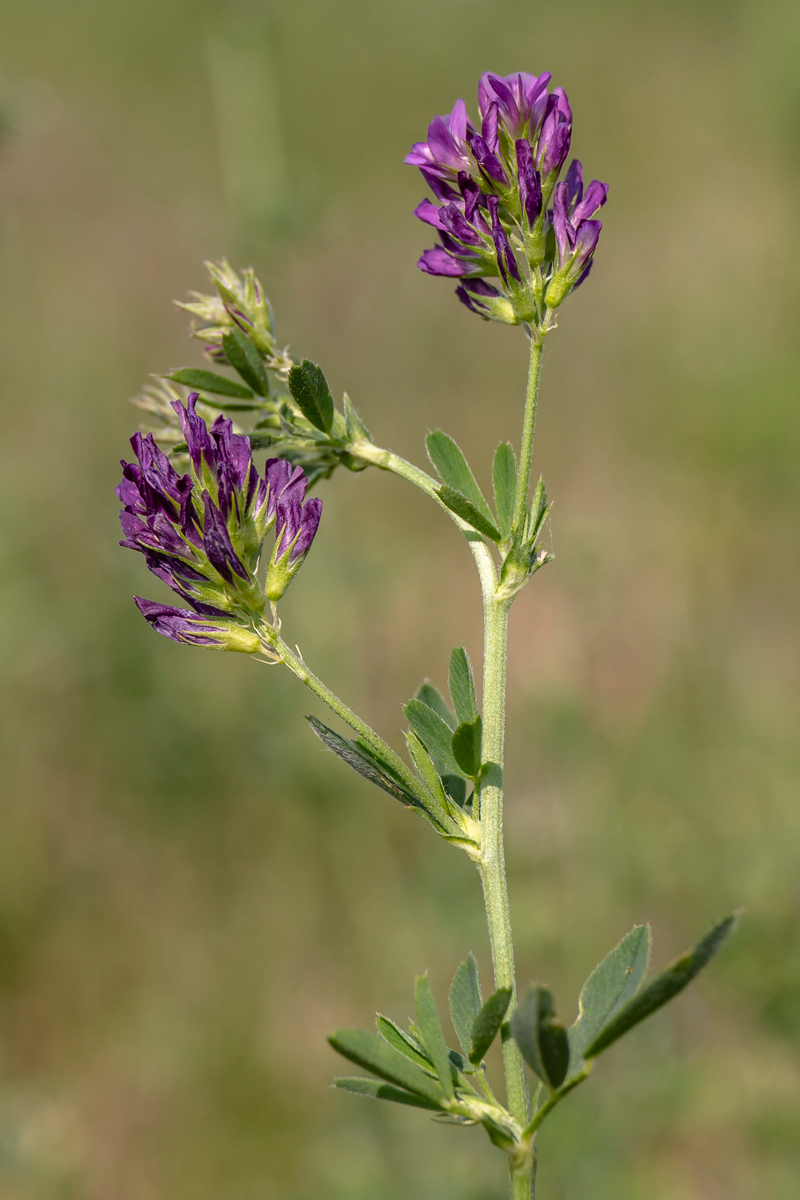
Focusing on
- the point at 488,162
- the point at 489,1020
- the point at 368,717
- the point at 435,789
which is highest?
the point at 488,162

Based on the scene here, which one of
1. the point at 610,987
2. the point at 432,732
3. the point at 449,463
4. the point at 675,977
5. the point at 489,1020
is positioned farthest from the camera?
the point at 449,463

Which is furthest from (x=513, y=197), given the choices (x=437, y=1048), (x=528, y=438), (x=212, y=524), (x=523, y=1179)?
(x=523, y=1179)

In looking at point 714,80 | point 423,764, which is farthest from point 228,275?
point 714,80

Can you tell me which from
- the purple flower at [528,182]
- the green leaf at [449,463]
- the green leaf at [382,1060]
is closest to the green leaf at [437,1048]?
the green leaf at [382,1060]

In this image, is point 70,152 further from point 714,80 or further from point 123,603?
point 714,80

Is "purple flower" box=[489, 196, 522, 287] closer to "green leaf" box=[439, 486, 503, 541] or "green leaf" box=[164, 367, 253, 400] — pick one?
"green leaf" box=[439, 486, 503, 541]

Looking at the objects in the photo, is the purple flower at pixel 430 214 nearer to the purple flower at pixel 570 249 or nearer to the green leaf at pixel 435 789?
the purple flower at pixel 570 249

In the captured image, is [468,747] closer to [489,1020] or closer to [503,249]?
[489,1020]
